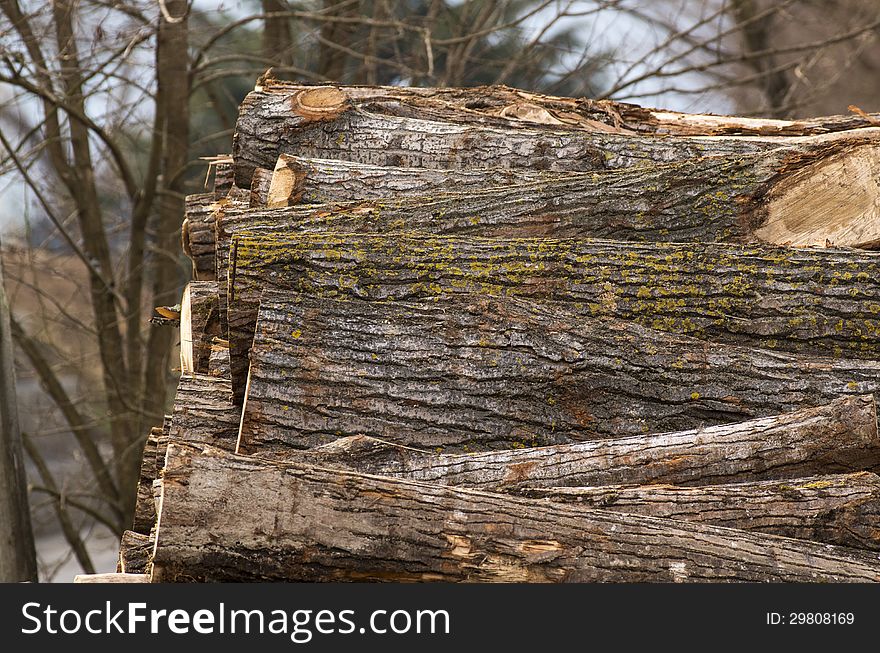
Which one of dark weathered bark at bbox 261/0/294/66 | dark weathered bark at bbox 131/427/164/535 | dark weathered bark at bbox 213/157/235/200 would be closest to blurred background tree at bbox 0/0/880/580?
dark weathered bark at bbox 261/0/294/66

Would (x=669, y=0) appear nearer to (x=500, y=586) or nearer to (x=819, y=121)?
(x=819, y=121)

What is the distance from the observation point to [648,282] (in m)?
3.24

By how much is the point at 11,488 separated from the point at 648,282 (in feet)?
11.4

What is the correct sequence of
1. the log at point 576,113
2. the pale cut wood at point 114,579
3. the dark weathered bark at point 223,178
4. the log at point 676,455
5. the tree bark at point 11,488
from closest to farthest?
the pale cut wood at point 114,579
the log at point 676,455
the log at point 576,113
the dark weathered bark at point 223,178
the tree bark at point 11,488

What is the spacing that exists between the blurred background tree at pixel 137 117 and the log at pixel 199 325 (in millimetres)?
2731

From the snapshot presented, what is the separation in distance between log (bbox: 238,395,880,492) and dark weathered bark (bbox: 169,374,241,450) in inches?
14.9

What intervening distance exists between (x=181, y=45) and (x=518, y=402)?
5.06 meters

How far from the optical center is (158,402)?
759 cm

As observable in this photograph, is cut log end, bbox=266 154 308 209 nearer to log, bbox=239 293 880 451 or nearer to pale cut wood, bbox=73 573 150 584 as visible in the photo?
log, bbox=239 293 880 451

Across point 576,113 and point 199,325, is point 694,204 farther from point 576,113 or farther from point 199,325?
point 199,325

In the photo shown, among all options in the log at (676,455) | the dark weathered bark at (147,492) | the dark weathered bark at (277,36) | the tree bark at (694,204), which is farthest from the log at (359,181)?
the dark weathered bark at (277,36)

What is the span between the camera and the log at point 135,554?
10.3ft

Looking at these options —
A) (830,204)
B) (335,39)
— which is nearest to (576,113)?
(830,204)

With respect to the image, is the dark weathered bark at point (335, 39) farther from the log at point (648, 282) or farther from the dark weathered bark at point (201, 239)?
the log at point (648, 282)
